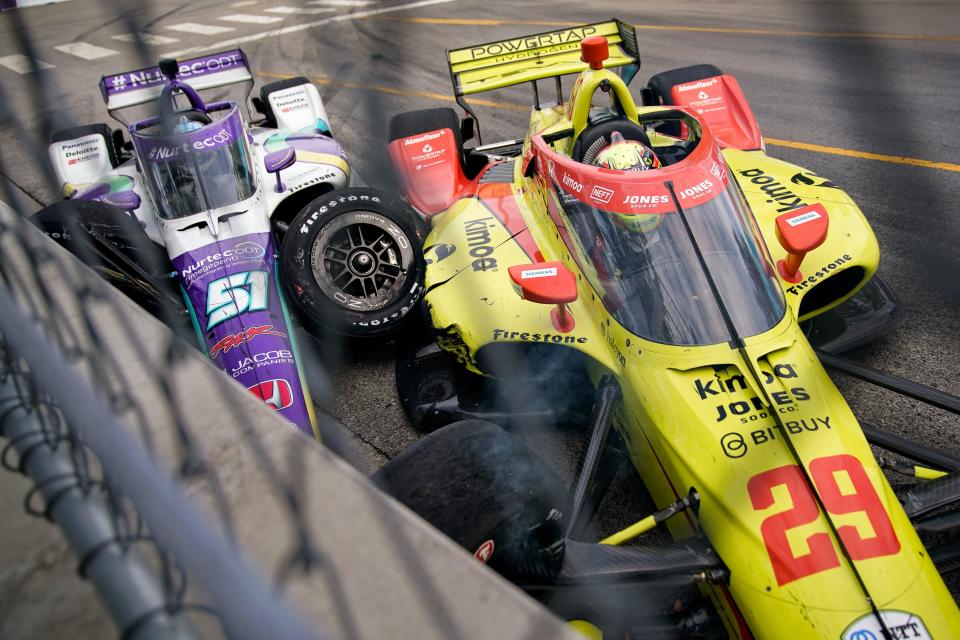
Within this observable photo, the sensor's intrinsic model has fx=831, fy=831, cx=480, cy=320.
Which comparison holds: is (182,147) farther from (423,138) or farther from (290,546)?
(290,546)

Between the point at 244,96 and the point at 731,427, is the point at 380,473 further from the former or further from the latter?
the point at 244,96

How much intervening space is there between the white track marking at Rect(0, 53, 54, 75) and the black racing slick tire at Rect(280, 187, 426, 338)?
8.49m

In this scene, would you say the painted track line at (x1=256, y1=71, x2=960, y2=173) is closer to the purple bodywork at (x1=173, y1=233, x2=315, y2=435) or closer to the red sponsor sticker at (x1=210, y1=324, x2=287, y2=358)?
the purple bodywork at (x1=173, y1=233, x2=315, y2=435)

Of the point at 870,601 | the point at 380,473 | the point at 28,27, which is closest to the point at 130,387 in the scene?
the point at 380,473

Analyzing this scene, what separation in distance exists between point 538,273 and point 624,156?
780 millimetres

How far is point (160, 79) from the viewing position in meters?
5.14

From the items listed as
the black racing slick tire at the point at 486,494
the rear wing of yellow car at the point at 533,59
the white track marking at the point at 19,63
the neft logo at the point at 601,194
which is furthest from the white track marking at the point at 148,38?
the black racing slick tire at the point at 486,494

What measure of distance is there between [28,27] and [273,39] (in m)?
5.10

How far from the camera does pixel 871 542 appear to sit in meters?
2.01

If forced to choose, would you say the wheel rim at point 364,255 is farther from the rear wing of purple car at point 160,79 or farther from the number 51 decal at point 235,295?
the rear wing of purple car at point 160,79

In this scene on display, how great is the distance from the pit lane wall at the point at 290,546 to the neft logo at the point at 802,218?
6.34 ft

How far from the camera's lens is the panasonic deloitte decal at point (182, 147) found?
394 centimetres

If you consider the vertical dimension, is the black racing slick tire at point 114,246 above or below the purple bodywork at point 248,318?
above

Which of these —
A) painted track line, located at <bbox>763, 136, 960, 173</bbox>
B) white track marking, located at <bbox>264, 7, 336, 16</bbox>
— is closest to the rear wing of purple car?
painted track line, located at <bbox>763, 136, 960, 173</bbox>
